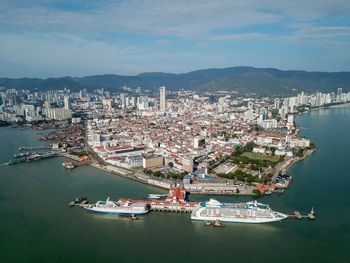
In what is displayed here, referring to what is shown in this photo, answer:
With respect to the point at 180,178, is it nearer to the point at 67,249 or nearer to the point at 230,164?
the point at 230,164

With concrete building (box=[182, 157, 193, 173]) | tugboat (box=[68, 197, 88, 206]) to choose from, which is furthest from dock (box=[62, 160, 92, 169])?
concrete building (box=[182, 157, 193, 173])

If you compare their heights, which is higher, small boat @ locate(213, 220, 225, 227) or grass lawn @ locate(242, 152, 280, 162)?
grass lawn @ locate(242, 152, 280, 162)

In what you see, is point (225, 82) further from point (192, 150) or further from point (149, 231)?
point (149, 231)

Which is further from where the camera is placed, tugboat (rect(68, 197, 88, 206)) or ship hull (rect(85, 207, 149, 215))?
tugboat (rect(68, 197, 88, 206))

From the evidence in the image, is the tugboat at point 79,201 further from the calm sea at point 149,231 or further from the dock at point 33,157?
the dock at point 33,157

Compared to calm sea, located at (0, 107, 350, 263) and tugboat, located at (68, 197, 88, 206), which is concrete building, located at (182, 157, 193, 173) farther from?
tugboat, located at (68, 197, 88, 206)

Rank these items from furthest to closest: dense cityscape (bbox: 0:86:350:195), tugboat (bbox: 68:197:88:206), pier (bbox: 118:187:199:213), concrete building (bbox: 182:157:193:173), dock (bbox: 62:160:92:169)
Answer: dock (bbox: 62:160:92:169), concrete building (bbox: 182:157:193:173), dense cityscape (bbox: 0:86:350:195), tugboat (bbox: 68:197:88:206), pier (bbox: 118:187:199:213)

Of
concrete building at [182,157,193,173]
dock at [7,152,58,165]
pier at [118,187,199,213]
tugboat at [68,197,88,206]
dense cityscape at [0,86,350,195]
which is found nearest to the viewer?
pier at [118,187,199,213]

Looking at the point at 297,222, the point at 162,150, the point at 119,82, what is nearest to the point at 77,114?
the point at 162,150
